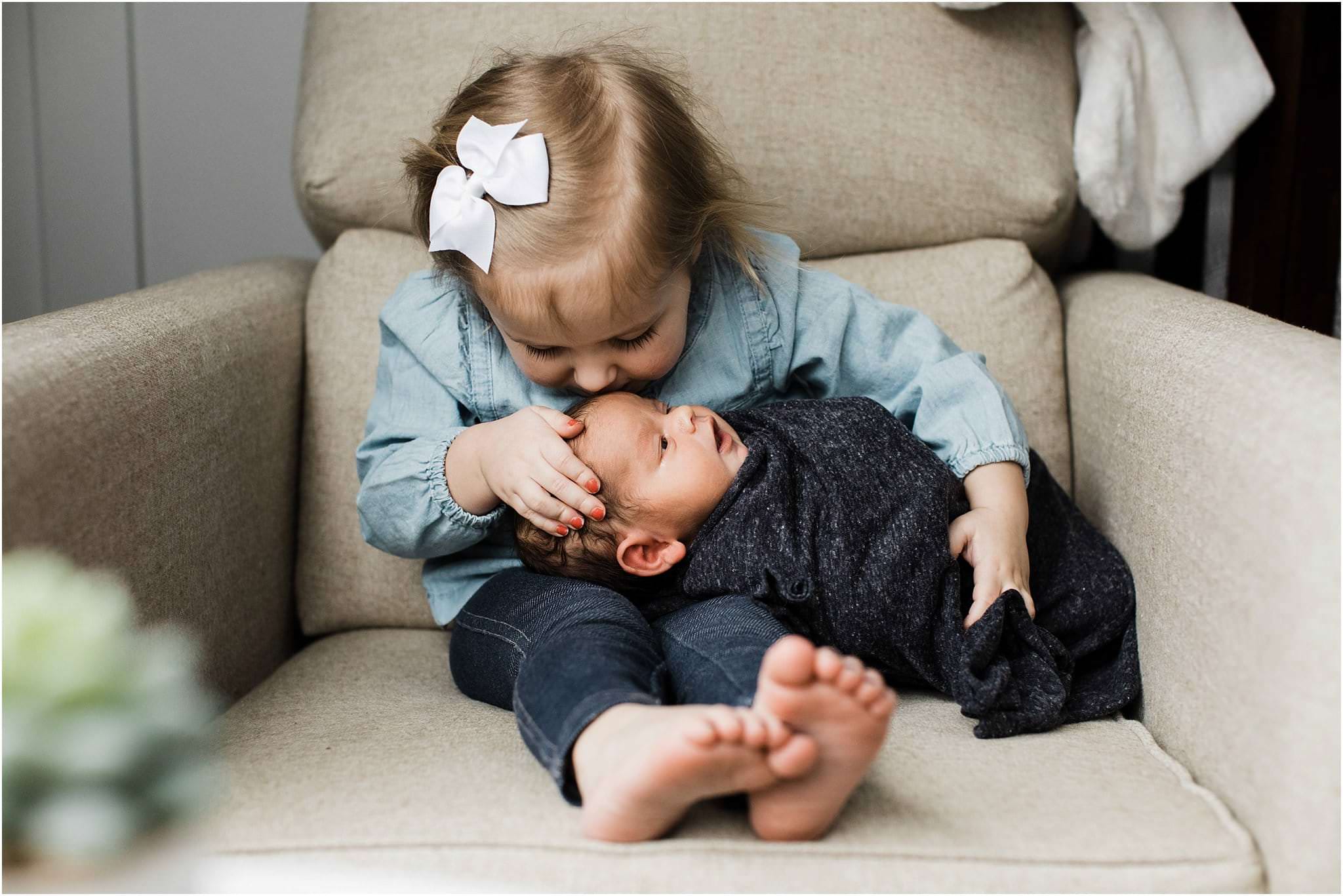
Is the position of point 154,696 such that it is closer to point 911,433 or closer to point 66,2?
point 911,433

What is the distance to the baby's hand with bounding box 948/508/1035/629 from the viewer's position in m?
0.87

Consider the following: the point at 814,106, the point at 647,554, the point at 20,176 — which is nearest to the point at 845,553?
the point at 647,554

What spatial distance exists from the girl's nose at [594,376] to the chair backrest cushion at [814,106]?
1.09ft

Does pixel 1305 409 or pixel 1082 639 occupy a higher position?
pixel 1305 409

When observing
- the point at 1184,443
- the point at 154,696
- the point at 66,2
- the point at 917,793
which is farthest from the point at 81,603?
the point at 66,2

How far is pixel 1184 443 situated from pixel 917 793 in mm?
328

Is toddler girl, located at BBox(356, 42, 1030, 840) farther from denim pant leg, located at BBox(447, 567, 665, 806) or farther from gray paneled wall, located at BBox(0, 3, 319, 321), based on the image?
gray paneled wall, located at BBox(0, 3, 319, 321)

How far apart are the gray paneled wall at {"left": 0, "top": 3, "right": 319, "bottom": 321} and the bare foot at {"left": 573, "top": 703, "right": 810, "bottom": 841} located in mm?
1244

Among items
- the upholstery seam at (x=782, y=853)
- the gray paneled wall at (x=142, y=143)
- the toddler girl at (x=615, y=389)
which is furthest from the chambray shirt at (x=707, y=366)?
the gray paneled wall at (x=142, y=143)

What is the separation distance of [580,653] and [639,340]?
0.29 meters

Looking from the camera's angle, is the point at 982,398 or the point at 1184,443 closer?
A: the point at 1184,443

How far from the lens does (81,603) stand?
0.74 meters

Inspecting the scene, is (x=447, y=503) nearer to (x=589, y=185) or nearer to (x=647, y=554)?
(x=647, y=554)

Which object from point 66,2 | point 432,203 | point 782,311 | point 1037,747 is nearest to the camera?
point 1037,747
